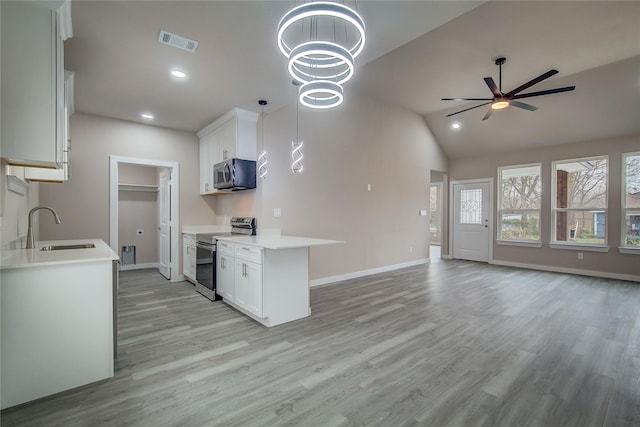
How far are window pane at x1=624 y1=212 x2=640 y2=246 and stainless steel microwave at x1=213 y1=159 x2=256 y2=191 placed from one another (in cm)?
683

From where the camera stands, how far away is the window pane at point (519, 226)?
259 inches

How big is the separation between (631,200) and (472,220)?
9.32 ft

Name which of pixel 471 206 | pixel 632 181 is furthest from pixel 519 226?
pixel 632 181

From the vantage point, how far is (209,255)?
4137 mm

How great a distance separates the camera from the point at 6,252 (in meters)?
2.26

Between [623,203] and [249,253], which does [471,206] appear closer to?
[623,203]

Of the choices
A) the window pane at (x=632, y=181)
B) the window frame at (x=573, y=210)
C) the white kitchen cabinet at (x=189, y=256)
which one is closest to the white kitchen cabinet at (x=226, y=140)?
the white kitchen cabinet at (x=189, y=256)

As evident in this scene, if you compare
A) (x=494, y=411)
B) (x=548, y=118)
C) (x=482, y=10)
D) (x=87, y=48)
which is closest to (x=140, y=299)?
(x=87, y=48)

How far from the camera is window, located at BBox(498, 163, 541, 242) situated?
6598 mm

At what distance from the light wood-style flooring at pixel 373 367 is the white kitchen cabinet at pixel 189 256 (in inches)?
30.1

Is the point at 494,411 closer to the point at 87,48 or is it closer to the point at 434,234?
the point at 87,48

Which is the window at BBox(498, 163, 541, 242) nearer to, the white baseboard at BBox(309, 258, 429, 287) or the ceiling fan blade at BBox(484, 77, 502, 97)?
the white baseboard at BBox(309, 258, 429, 287)

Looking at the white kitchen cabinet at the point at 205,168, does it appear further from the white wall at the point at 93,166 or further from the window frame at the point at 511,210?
the window frame at the point at 511,210

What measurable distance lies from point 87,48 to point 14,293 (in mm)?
2287
